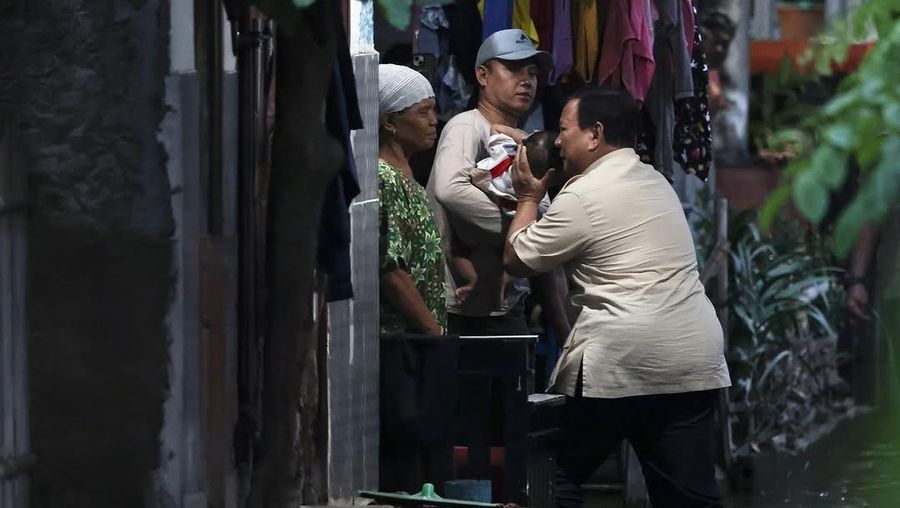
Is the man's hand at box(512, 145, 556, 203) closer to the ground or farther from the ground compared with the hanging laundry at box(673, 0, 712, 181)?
closer to the ground

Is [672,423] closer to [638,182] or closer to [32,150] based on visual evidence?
[638,182]

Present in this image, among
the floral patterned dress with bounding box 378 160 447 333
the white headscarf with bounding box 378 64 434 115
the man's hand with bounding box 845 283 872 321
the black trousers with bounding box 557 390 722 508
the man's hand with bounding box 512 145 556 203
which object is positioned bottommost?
Answer: the black trousers with bounding box 557 390 722 508

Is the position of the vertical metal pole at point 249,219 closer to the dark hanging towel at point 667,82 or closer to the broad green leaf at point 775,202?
the broad green leaf at point 775,202

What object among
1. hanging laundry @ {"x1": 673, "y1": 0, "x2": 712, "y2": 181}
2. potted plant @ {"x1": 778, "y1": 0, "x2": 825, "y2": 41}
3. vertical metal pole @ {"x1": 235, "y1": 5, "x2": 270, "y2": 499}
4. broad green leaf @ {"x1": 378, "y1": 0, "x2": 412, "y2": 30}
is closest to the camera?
broad green leaf @ {"x1": 378, "y1": 0, "x2": 412, "y2": 30}

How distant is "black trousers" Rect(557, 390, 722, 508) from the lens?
631 centimetres

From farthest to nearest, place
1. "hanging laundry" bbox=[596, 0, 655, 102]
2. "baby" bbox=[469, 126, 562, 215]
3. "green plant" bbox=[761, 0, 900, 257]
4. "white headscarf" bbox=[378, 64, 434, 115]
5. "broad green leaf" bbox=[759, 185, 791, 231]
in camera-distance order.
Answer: "hanging laundry" bbox=[596, 0, 655, 102] → "baby" bbox=[469, 126, 562, 215] → "white headscarf" bbox=[378, 64, 434, 115] → "broad green leaf" bbox=[759, 185, 791, 231] → "green plant" bbox=[761, 0, 900, 257]

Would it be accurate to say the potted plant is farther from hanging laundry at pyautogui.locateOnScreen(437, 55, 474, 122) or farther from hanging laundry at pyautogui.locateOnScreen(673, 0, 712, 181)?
hanging laundry at pyautogui.locateOnScreen(437, 55, 474, 122)

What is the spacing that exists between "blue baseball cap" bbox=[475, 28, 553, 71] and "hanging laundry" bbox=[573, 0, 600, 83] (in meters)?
0.63

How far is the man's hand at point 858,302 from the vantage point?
12531 mm

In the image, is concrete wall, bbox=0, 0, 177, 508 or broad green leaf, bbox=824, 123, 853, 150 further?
concrete wall, bbox=0, 0, 177, 508

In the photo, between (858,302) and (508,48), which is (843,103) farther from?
(858,302)

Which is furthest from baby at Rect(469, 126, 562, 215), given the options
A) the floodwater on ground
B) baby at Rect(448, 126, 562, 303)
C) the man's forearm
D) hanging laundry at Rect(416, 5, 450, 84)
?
the floodwater on ground

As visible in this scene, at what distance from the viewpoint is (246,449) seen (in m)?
5.52

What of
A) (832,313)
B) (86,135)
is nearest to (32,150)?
(86,135)
